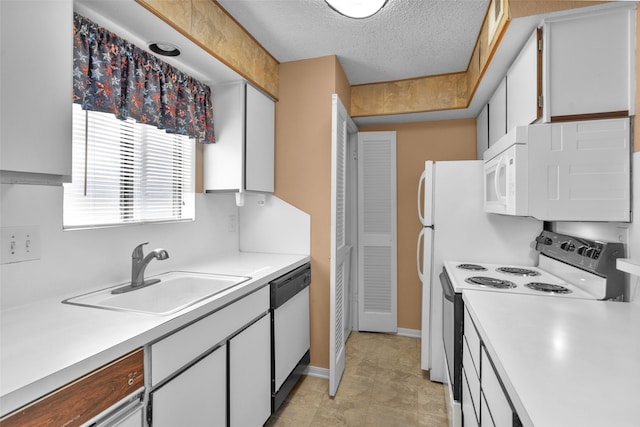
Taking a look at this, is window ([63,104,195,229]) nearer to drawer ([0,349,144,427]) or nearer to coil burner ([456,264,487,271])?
drawer ([0,349,144,427])

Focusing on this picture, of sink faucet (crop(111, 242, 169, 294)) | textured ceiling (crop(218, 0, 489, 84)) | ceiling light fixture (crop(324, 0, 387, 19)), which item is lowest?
sink faucet (crop(111, 242, 169, 294))

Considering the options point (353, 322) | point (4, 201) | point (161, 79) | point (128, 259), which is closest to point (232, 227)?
point (128, 259)

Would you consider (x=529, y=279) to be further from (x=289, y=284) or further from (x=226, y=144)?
(x=226, y=144)

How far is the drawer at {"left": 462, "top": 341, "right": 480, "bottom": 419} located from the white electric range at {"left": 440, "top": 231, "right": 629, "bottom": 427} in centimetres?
14

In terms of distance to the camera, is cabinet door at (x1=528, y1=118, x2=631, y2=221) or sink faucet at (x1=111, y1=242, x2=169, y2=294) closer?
cabinet door at (x1=528, y1=118, x2=631, y2=221)

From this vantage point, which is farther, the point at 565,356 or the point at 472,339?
the point at 472,339

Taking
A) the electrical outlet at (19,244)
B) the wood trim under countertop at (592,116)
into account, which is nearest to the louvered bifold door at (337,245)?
the wood trim under countertop at (592,116)

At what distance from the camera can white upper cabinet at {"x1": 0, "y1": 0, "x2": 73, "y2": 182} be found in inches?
35.2

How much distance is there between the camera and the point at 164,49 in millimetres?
1739

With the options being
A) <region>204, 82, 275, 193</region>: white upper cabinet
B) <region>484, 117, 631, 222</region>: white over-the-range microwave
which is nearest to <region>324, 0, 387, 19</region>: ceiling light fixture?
<region>204, 82, 275, 193</region>: white upper cabinet

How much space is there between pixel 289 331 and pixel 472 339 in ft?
3.81

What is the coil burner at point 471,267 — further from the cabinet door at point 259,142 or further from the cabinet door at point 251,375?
the cabinet door at point 259,142

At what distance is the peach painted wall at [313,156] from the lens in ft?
8.04

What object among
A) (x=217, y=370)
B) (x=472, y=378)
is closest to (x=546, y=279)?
(x=472, y=378)
